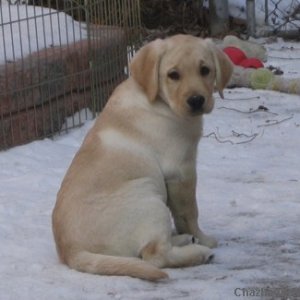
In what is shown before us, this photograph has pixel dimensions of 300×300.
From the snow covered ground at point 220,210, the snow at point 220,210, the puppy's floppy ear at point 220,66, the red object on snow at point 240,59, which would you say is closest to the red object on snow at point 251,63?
the red object on snow at point 240,59

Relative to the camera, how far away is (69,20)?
27.1ft

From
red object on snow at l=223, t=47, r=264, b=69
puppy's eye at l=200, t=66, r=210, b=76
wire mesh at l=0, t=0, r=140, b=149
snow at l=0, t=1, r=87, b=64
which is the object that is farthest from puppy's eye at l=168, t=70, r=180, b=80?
red object on snow at l=223, t=47, r=264, b=69

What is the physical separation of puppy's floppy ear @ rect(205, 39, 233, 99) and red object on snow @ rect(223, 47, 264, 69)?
4255 millimetres

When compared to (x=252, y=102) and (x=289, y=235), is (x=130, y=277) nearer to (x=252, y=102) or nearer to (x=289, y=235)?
(x=289, y=235)

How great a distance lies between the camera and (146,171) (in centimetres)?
478

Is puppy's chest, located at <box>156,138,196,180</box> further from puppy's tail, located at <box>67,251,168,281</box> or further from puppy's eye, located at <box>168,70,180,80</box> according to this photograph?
puppy's tail, located at <box>67,251,168,281</box>

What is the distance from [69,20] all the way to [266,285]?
170 inches

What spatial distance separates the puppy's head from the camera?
4703 mm

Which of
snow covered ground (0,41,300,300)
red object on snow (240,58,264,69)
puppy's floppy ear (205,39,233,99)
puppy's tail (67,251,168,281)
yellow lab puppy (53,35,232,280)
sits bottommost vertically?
snow covered ground (0,41,300,300)

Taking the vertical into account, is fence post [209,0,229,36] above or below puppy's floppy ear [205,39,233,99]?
below

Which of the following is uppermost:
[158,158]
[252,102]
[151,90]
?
[151,90]

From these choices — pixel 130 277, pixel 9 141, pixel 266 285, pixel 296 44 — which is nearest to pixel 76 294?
pixel 130 277

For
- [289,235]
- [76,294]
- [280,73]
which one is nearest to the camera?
[76,294]

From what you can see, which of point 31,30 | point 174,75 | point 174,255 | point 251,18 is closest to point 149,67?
point 174,75
